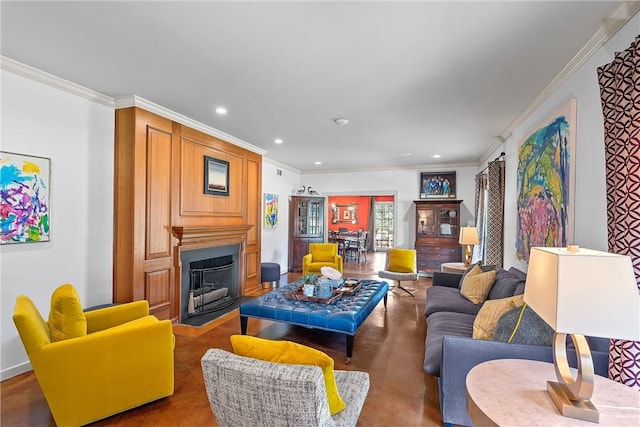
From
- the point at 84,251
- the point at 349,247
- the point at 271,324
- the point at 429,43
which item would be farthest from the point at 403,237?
the point at 84,251

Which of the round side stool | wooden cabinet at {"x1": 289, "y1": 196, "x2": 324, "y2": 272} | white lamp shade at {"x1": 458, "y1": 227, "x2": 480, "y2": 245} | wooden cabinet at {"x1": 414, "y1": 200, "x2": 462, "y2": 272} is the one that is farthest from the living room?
wooden cabinet at {"x1": 289, "y1": 196, "x2": 324, "y2": 272}

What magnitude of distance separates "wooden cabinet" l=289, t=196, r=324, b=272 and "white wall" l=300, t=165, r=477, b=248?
0.76 metres

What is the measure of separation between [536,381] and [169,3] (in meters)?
2.76

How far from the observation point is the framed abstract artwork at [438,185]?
6.80m

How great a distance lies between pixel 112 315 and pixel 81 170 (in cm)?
155

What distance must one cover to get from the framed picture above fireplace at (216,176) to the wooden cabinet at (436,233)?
412 cm

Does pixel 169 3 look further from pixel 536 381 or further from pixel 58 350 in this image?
pixel 536 381

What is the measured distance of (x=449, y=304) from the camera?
10.4 feet

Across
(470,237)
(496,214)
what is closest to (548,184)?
(496,214)

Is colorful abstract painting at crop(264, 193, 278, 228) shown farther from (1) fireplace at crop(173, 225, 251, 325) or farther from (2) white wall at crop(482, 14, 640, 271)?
(2) white wall at crop(482, 14, 640, 271)

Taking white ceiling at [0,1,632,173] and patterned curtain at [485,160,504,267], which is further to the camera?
patterned curtain at [485,160,504,267]

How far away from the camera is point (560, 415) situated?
3.78 ft

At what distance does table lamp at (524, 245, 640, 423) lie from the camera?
1071mm

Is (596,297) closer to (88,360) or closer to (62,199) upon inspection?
(88,360)
